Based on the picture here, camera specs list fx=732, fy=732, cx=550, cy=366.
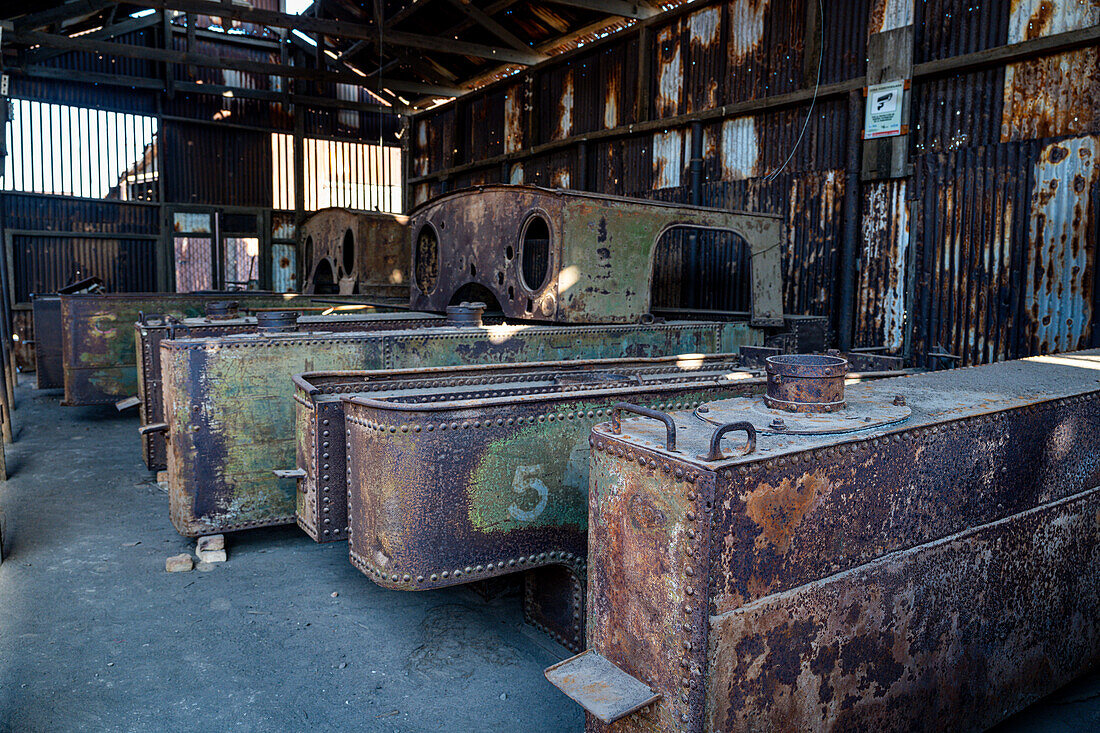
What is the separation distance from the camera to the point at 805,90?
8.73 m

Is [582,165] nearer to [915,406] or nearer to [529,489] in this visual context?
[529,489]

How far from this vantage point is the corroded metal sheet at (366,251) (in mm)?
11078

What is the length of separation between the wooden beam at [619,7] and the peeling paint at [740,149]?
2979 mm

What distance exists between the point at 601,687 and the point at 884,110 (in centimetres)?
756

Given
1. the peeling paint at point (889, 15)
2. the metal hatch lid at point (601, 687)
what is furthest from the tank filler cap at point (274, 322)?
the peeling paint at point (889, 15)

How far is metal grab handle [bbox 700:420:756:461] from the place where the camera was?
6.81ft

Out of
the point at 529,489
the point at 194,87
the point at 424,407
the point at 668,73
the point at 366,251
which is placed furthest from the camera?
the point at 194,87

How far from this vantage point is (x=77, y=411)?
1032 centimetres

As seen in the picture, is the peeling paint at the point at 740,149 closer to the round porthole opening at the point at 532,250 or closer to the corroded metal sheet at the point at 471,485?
the round porthole opening at the point at 532,250

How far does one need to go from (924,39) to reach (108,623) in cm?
871

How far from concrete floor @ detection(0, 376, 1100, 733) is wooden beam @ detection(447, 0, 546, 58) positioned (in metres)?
10.7

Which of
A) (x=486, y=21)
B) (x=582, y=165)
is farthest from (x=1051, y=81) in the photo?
(x=486, y=21)

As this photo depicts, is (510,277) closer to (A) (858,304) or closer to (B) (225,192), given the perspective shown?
(A) (858,304)

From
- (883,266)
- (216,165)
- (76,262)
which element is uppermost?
(216,165)
